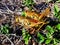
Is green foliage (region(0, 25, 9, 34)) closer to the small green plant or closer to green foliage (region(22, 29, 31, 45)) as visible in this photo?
green foliage (region(22, 29, 31, 45))

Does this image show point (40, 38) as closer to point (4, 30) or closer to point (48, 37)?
point (48, 37)

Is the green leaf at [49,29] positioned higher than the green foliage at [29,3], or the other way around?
the green foliage at [29,3]

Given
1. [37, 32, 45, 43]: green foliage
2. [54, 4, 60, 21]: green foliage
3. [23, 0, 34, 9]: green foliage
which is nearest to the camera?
[37, 32, 45, 43]: green foliage

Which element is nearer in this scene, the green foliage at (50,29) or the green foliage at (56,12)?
the green foliage at (50,29)

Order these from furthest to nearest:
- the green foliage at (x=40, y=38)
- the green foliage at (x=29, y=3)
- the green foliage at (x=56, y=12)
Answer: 1. the green foliage at (x=29, y=3)
2. the green foliage at (x=56, y=12)
3. the green foliage at (x=40, y=38)

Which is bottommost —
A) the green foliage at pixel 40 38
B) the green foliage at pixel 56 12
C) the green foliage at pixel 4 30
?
the green foliage at pixel 40 38

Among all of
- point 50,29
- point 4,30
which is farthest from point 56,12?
point 4,30

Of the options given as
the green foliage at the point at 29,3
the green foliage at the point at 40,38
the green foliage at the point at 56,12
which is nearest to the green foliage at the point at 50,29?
the green foliage at the point at 40,38

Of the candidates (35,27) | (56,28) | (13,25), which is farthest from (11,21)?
(56,28)

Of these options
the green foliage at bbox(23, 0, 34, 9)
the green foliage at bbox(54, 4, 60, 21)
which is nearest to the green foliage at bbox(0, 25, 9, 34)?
the green foliage at bbox(23, 0, 34, 9)

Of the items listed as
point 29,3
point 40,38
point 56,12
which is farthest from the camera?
point 29,3

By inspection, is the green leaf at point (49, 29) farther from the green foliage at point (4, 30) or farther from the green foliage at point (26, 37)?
the green foliage at point (4, 30)
